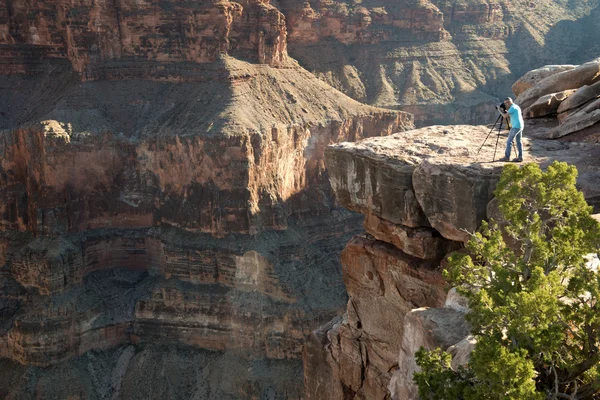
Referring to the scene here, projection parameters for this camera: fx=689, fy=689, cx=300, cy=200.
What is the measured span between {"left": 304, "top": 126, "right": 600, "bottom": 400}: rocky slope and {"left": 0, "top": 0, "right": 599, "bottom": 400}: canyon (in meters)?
26.4

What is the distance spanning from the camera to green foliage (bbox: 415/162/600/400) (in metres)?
10.3

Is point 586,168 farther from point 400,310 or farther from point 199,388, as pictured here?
point 199,388

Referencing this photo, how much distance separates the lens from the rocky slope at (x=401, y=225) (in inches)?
701

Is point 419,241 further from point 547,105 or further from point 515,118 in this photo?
point 547,105

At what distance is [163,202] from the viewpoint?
57.4 m

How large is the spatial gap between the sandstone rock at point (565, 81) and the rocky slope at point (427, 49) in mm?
57279

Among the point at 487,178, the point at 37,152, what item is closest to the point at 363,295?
the point at 487,178

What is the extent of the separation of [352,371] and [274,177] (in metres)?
35.9

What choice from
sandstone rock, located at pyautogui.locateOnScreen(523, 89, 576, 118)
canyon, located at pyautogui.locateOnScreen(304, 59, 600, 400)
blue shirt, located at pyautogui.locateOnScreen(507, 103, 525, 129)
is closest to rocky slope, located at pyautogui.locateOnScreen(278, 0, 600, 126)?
sandstone rock, located at pyautogui.locateOnScreen(523, 89, 576, 118)

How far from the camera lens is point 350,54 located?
91875mm

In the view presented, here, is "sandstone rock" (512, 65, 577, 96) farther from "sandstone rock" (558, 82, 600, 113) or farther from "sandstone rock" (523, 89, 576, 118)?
"sandstone rock" (558, 82, 600, 113)

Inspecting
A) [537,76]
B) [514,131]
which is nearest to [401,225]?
[514,131]

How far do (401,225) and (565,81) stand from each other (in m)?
10.3

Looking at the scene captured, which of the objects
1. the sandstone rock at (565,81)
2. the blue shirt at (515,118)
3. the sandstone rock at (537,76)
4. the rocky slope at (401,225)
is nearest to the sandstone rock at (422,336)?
the rocky slope at (401,225)
